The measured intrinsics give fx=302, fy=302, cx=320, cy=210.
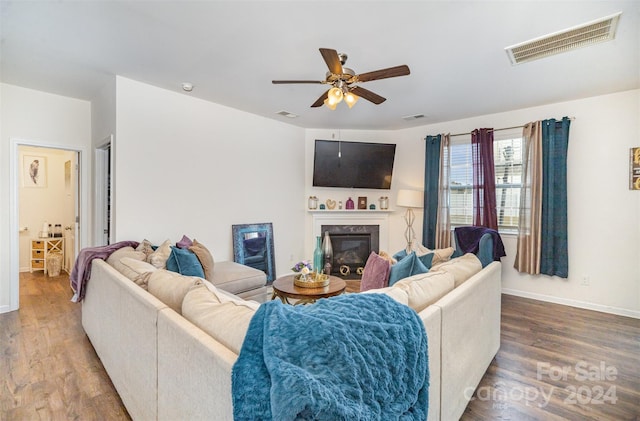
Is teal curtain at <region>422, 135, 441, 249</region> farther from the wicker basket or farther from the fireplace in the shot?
the wicker basket

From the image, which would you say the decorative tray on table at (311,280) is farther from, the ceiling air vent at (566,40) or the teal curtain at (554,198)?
the teal curtain at (554,198)

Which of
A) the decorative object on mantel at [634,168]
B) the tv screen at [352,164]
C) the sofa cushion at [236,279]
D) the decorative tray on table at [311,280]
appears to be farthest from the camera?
the tv screen at [352,164]

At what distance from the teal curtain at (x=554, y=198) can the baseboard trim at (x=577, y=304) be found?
1.11ft

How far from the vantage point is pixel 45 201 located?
5301mm

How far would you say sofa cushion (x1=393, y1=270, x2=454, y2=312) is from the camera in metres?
1.46

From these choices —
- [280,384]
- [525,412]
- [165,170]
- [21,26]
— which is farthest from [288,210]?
[280,384]

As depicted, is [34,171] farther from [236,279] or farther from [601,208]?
[601,208]

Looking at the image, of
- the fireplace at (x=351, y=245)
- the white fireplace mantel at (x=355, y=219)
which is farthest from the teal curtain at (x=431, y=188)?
the fireplace at (x=351, y=245)

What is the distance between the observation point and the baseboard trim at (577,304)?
3423 millimetres

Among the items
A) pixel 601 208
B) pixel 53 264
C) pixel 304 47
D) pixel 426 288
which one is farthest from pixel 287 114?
pixel 53 264

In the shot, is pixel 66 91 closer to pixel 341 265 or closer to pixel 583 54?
pixel 341 265

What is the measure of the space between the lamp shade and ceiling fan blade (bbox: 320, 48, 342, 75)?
9.63 feet

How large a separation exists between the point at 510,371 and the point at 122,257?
10.1ft

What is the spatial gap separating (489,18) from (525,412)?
2.54 metres
